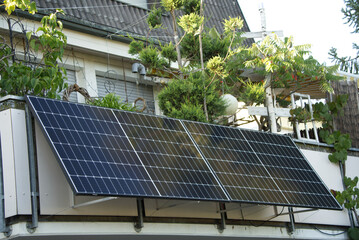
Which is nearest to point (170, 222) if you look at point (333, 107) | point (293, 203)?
point (293, 203)

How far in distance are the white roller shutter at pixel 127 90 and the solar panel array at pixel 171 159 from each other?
Answer: 147 inches

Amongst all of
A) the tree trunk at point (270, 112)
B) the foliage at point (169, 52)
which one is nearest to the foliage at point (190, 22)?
the foliage at point (169, 52)

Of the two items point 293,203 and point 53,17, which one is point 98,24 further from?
point 293,203

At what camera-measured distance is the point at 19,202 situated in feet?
38.9

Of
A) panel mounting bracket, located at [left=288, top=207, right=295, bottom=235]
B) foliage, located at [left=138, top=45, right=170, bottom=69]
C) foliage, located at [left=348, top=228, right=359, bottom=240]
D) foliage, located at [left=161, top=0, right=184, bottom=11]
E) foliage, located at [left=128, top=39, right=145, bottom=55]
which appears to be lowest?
foliage, located at [left=348, top=228, right=359, bottom=240]

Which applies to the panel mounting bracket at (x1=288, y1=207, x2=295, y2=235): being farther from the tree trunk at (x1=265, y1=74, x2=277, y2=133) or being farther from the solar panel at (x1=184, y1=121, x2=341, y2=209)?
the tree trunk at (x1=265, y1=74, x2=277, y2=133)

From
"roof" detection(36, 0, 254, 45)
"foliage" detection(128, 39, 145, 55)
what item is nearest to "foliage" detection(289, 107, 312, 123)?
"roof" detection(36, 0, 254, 45)

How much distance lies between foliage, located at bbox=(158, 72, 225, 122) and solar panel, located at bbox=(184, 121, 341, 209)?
109cm

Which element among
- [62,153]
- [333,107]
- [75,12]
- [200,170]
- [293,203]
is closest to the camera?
→ [62,153]

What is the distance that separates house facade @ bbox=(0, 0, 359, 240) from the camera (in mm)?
12156

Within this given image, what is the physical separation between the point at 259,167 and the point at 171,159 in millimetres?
2640

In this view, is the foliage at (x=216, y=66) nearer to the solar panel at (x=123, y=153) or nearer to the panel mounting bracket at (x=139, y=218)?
the solar panel at (x=123, y=153)

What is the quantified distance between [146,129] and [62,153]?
267 cm

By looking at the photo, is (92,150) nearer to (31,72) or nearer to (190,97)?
(31,72)
